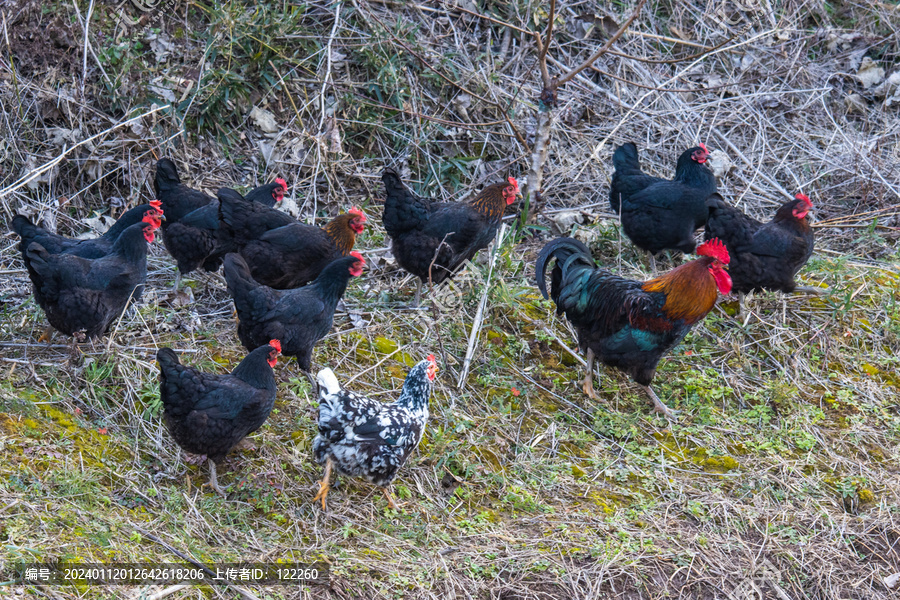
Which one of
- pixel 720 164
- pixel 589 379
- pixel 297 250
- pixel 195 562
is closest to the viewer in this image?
pixel 195 562

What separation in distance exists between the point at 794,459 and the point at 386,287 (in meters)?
3.62

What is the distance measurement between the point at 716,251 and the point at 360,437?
304cm

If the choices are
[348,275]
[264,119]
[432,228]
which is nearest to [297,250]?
[348,275]

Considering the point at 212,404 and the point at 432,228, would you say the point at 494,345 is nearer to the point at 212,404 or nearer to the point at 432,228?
the point at 432,228

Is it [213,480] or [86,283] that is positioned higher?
[86,283]

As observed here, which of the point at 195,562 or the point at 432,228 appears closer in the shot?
the point at 195,562

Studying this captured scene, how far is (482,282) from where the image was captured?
6.30 meters

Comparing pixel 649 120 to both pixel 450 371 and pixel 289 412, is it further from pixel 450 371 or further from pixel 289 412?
pixel 289 412

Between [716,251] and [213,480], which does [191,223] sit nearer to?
[213,480]

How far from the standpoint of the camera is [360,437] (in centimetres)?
450

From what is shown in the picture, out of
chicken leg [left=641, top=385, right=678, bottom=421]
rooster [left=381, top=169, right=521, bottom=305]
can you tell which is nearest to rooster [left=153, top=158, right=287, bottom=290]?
rooster [left=381, top=169, right=521, bottom=305]

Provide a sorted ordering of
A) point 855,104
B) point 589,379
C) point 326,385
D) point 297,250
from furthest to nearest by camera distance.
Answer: point 855,104
point 297,250
point 589,379
point 326,385

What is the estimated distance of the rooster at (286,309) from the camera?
519 cm

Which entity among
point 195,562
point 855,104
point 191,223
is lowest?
point 855,104
